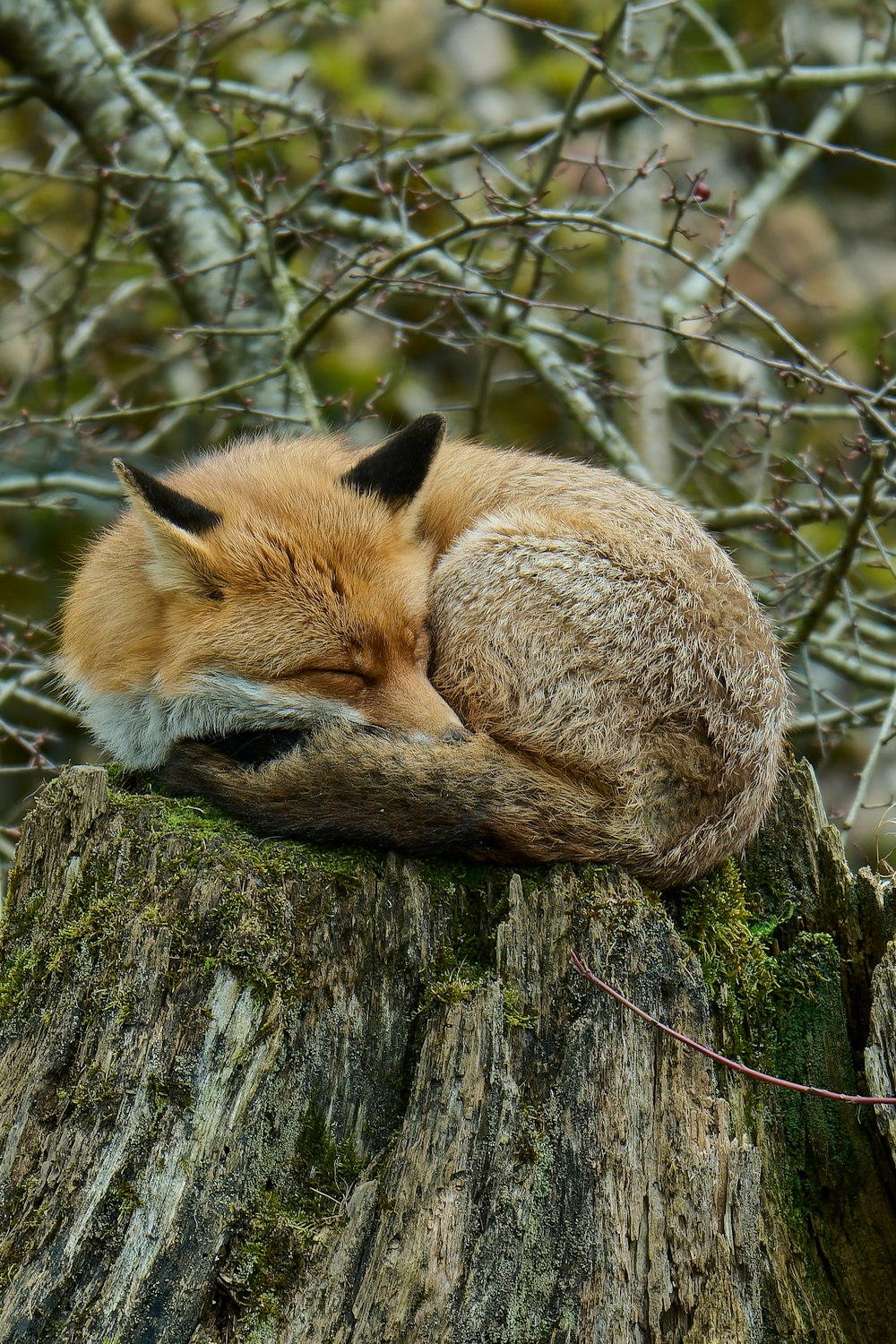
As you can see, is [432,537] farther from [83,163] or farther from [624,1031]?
[83,163]

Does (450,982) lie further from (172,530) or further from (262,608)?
(172,530)

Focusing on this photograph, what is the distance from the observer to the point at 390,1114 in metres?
3.58

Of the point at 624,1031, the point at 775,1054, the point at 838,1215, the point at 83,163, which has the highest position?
the point at 83,163

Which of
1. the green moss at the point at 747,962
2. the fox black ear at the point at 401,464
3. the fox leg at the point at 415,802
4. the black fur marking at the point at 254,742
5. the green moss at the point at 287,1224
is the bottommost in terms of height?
the green moss at the point at 747,962

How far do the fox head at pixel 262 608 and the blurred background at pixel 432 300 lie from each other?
4.11 feet

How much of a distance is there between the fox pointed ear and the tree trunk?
1.08 m

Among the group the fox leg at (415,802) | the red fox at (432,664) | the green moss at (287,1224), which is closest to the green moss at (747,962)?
the red fox at (432,664)

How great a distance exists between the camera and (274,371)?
22.9 ft

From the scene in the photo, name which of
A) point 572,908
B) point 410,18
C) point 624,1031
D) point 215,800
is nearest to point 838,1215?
point 624,1031

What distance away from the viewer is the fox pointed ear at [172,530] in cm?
457

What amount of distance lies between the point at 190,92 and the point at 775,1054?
8.15m

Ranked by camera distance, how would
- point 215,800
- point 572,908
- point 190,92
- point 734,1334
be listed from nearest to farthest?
point 734,1334 → point 572,908 → point 215,800 → point 190,92

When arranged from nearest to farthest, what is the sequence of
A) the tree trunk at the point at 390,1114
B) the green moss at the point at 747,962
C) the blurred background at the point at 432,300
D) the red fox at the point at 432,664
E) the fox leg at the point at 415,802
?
1. the tree trunk at the point at 390,1114
2. the fox leg at the point at 415,802
3. the red fox at the point at 432,664
4. the green moss at the point at 747,962
5. the blurred background at the point at 432,300

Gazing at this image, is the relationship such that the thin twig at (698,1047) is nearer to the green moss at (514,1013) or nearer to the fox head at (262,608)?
the green moss at (514,1013)
